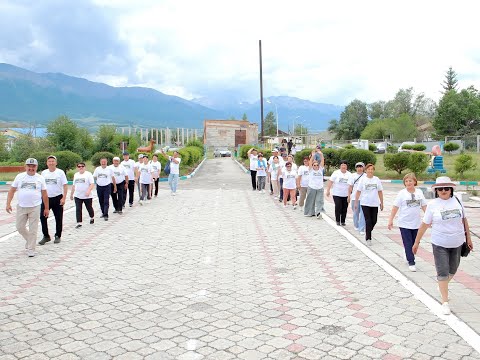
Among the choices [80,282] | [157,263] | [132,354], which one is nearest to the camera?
[132,354]

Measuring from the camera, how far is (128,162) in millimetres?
14812

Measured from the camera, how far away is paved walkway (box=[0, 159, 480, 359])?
15.1 ft

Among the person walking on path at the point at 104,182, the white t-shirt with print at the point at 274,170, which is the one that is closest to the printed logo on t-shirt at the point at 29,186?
the person walking on path at the point at 104,182

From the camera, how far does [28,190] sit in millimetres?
8383

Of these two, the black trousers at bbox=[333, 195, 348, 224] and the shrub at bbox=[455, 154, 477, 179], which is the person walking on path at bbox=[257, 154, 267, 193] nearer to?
the black trousers at bbox=[333, 195, 348, 224]

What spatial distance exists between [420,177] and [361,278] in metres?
16.9

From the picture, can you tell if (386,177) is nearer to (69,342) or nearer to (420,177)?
(420,177)

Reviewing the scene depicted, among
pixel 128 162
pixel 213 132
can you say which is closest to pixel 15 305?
pixel 128 162

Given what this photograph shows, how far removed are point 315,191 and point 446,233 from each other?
7.20 m

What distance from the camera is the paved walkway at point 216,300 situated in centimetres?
459

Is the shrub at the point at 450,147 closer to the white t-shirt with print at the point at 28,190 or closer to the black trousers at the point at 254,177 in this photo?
the black trousers at the point at 254,177

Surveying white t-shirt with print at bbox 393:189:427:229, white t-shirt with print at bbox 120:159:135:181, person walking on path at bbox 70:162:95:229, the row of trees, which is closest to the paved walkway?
white t-shirt with print at bbox 393:189:427:229

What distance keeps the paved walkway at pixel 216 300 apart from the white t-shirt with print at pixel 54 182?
3.23 feet

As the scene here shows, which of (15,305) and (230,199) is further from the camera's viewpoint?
(230,199)
